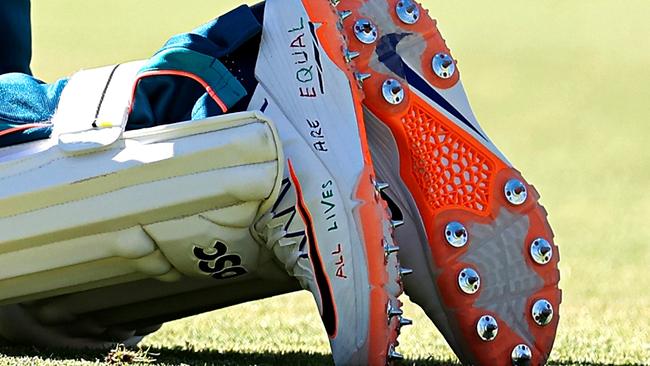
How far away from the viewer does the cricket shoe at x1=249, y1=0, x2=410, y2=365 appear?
1.75 metres

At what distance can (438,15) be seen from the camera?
1021 cm

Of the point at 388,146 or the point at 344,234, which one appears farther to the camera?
the point at 388,146

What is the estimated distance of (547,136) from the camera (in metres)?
6.66

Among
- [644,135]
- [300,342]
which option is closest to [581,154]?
[644,135]

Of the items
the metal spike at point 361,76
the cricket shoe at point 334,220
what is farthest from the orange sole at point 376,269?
the metal spike at point 361,76

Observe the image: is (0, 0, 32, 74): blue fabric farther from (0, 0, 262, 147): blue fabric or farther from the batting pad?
the batting pad

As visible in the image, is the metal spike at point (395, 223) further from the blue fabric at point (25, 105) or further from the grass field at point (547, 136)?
the blue fabric at point (25, 105)

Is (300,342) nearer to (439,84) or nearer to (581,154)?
(439,84)

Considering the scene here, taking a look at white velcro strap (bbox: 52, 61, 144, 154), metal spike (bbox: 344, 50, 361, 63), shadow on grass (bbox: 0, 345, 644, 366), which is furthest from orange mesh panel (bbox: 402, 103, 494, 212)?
white velcro strap (bbox: 52, 61, 144, 154)

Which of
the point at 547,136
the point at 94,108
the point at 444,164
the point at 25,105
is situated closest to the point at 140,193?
the point at 94,108

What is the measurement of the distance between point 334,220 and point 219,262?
0.16 m

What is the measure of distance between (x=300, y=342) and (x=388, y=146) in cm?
46

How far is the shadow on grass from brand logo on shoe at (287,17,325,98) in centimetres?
37

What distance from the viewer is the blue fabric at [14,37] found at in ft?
7.13
